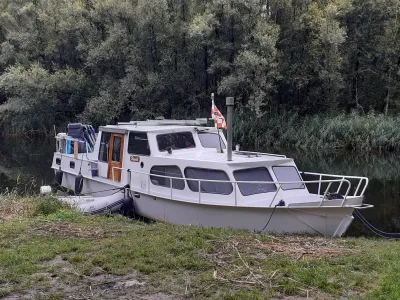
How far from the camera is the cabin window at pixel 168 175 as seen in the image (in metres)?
11.3

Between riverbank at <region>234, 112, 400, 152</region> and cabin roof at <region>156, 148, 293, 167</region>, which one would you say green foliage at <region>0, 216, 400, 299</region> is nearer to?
cabin roof at <region>156, 148, 293, 167</region>

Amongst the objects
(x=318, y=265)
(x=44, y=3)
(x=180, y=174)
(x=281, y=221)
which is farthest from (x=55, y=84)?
(x=318, y=265)

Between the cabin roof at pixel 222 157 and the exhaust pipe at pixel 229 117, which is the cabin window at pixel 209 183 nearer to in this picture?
the cabin roof at pixel 222 157

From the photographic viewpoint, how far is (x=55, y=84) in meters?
32.1

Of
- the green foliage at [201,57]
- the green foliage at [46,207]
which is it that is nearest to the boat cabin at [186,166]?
the green foliage at [46,207]

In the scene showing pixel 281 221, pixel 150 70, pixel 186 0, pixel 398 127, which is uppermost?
pixel 186 0

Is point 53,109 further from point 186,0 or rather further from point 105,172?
point 105,172

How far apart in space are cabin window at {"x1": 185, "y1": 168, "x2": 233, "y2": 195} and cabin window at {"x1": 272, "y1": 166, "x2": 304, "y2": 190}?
121cm

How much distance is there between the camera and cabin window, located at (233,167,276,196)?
33.9 feet

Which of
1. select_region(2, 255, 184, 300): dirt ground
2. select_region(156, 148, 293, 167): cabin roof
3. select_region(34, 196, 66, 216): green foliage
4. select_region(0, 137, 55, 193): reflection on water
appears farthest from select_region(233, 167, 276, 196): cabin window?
select_region(0, 137, 55, 193): reflection on water

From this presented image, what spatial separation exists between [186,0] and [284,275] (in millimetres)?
26733

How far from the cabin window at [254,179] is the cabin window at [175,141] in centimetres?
262

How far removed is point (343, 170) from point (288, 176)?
982 cm

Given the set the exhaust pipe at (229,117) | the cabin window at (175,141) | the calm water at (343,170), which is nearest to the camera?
the exhaust pipe at (229,117)
